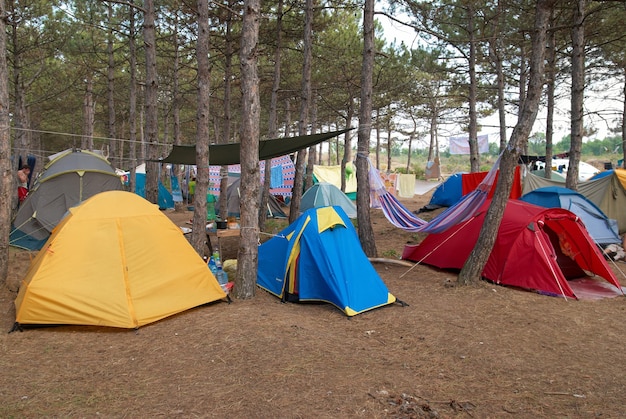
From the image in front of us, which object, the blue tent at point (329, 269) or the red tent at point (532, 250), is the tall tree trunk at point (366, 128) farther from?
the blue tent at point (329, 269)

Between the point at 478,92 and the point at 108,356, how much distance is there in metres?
14.1

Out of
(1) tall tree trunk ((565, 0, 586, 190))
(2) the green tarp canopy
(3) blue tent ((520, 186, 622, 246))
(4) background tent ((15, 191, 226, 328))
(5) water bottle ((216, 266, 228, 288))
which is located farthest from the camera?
(3) blue tent ((520, 186, 622, 246))

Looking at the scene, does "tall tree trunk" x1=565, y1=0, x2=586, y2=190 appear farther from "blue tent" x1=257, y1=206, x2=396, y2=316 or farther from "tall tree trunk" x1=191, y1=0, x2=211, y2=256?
"tall tree trunk" x1=191, y1=0, x2=211, y2=256

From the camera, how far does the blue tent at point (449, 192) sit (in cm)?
1234

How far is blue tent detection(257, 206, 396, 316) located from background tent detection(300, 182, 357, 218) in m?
6.52

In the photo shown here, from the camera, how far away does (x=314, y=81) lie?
12070 millimetres

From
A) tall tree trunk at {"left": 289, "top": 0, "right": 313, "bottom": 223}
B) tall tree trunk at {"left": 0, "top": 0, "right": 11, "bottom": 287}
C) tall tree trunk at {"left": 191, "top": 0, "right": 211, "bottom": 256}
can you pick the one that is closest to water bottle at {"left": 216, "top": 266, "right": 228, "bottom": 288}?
tall tree trunk at {"left": 191, "top": 0, "right": 211, "bottom": 256}

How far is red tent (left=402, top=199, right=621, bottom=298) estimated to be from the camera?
4.94m

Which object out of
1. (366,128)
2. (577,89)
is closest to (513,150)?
(366,128)

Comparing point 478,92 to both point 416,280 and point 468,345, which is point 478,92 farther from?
point 468,345

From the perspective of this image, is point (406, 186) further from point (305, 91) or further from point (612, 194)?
point (305, 91)

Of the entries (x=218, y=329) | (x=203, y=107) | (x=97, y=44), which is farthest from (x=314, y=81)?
(x=218, y=329)

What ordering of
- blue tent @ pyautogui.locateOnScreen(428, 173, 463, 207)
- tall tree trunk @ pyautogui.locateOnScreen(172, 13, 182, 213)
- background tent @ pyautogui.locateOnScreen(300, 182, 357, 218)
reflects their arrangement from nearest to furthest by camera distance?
tall tree trunk @ pyautogui.locateOnScreen(172, 13, 182, 213)
background tent @ pyautogui.locateOnScreen(300, 182, 357, 218)
blue tent @ pyautogui.locateOnScreen(428, 173, 463, 207)

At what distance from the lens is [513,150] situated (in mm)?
4805
